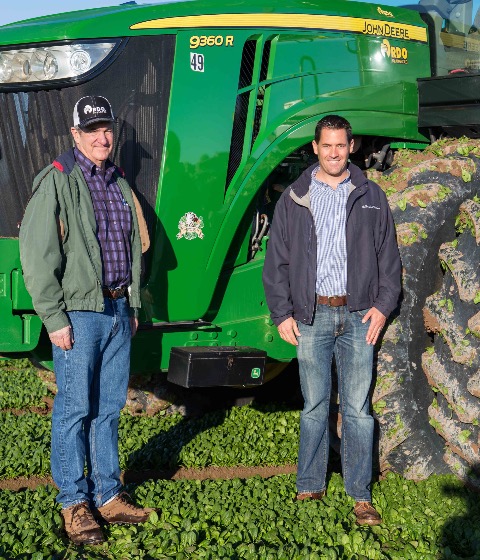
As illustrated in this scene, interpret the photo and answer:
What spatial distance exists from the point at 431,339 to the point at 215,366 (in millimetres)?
1105

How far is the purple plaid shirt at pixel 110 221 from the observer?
414 cm

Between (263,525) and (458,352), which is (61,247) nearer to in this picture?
(263,525)

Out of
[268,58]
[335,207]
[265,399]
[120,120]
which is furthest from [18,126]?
[265,399]

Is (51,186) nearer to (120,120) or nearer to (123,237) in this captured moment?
Answer: (123,237)

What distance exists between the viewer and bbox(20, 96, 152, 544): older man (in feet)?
13.0

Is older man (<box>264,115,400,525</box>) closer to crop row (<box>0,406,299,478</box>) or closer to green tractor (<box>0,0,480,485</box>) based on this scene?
green tractor (<box>0,0,480,485</box>)

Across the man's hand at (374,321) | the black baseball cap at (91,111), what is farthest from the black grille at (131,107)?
the man's hand at (374,321)

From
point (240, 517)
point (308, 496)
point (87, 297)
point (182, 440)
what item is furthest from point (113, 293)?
point (182, 440)

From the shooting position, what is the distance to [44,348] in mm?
4516

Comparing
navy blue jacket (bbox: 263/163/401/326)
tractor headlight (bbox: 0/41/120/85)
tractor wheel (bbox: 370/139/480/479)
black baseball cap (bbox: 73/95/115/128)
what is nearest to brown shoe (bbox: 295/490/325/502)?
tractor wheel (bbox: 370/139/480/479)

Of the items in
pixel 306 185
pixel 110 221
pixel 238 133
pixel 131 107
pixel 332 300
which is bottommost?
pixel 332 300

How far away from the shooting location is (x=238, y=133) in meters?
4.68

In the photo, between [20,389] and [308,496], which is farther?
[20,389]

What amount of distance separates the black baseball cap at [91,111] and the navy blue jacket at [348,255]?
2.92 ft
